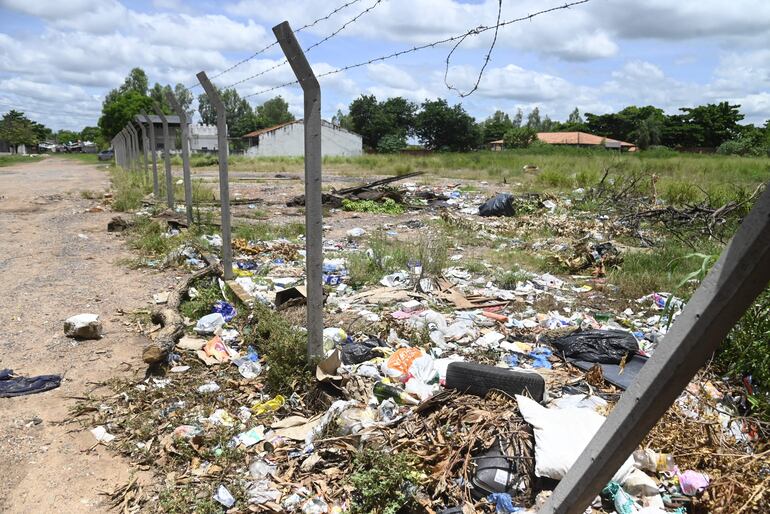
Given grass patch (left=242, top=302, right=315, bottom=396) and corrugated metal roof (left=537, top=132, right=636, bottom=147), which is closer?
grass patch (left=242, top=302, right=315, bottom=396)

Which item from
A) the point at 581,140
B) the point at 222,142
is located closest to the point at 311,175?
the point at 222,142

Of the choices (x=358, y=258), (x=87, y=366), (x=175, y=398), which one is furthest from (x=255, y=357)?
(x=358, y=258)

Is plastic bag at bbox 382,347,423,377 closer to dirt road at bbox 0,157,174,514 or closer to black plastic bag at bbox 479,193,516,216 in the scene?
dirt road at bbox 0,157,174,514

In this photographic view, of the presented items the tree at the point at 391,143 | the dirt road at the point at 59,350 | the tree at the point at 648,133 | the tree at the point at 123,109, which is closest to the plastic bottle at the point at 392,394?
the dirt road at the point at 59,350

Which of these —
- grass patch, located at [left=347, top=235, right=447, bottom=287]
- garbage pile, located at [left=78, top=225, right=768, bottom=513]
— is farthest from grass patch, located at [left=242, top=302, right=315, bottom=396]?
grass patch, located at [left=347, top=235, right=447, bottom=287]

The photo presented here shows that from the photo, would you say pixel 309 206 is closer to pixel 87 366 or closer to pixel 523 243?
pixel 87 366

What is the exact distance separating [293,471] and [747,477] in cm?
205

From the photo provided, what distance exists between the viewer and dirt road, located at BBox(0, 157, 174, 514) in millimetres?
2738

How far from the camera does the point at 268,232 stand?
9289 millimetres

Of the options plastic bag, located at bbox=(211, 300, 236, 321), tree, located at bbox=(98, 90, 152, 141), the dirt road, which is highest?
tree, located at bbox=(98, 90, 152, 141)

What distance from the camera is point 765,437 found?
2732 mm

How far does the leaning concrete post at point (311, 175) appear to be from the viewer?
10.4ft

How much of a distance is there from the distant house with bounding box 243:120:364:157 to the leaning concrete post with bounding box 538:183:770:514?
50.4 metres

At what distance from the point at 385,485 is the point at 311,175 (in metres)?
1.79
